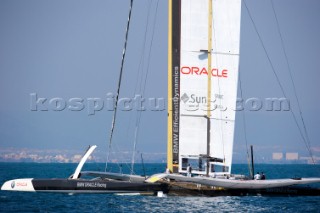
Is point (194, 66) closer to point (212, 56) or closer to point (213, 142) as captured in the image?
point (212, 56)

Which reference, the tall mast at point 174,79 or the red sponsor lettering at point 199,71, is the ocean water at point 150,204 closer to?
the tall mast at point 174,79

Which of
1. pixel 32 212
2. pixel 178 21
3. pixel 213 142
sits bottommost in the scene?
pixel 32 212

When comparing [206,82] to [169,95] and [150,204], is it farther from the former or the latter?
[150,204]

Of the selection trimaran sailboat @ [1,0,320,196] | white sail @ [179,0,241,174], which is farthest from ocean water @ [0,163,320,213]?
white sail @ [179,0,241,174]

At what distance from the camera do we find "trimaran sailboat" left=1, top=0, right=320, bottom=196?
39125mm

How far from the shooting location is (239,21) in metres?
40.8

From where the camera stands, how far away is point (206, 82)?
39688 mm

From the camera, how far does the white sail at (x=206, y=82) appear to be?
129ft

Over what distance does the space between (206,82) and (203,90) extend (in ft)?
1.61

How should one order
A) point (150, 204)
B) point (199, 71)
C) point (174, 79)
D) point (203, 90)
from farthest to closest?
point (203, 90) < point (199, 71) < point (174, 79) < point (150, 204)

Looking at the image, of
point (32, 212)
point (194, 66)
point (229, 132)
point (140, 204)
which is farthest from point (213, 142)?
point (32, 212)

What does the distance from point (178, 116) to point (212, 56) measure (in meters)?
4.05

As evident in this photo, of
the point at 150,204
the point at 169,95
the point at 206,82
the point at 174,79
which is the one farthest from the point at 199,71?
the point at 150,204

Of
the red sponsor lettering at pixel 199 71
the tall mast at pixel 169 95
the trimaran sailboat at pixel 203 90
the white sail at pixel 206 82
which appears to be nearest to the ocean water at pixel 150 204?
the trimaran sailboat at pixel 203 90
